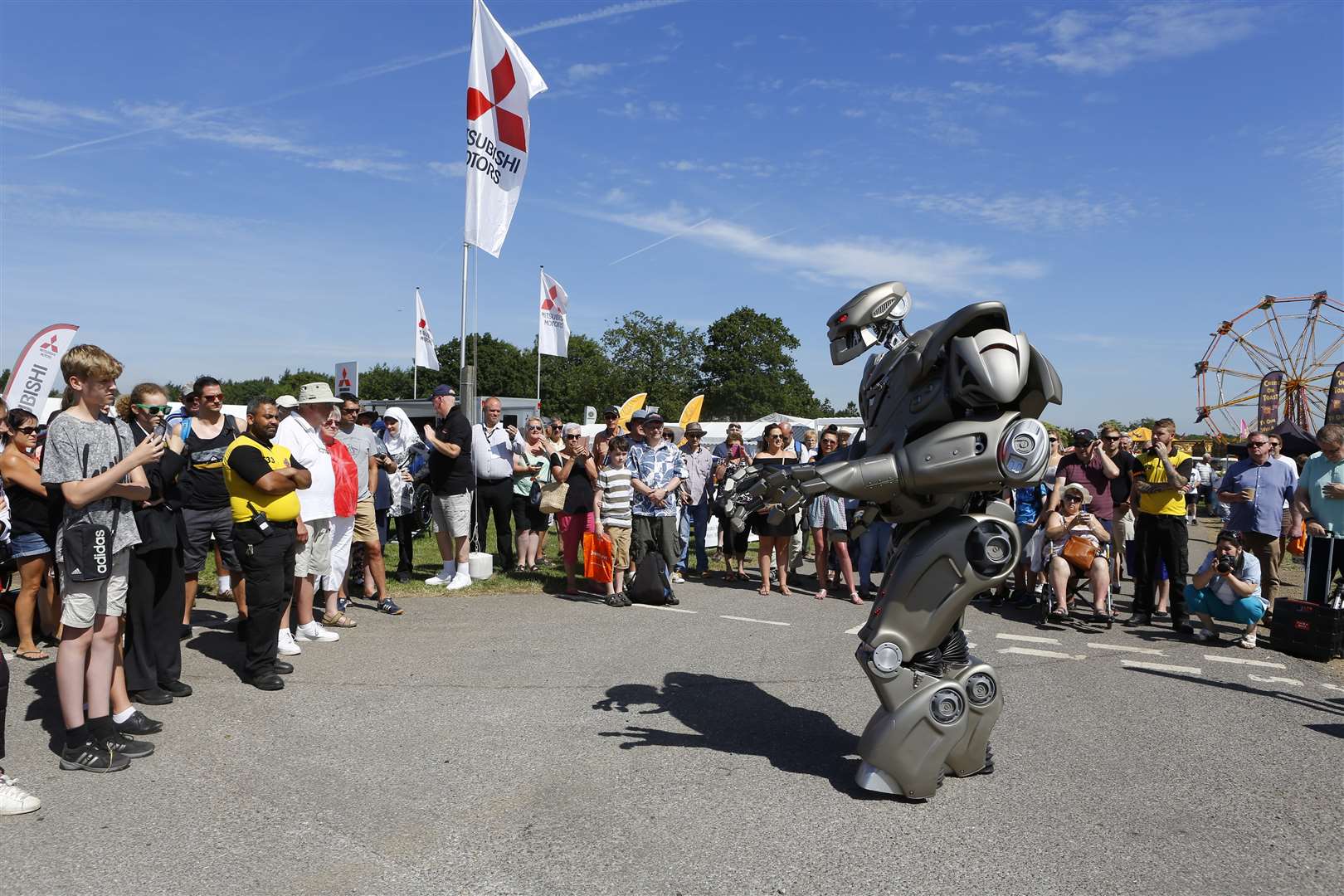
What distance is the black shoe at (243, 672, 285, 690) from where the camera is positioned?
562cm

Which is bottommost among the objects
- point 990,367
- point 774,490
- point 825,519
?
point 825,519

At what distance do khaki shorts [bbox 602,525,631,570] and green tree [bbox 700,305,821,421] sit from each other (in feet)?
155

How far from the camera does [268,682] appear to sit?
5.62 m

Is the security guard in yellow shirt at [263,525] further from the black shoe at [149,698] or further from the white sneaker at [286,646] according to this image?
the white sneaker at [286,646]

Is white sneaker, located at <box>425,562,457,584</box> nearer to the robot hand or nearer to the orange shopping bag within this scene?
the orange shopping bag

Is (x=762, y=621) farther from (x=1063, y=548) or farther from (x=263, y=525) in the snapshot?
(x=263, y=525)

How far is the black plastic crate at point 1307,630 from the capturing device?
6930 millimetres

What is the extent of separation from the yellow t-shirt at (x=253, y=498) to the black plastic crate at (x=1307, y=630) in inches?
322

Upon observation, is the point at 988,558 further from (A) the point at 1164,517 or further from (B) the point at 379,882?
(A) the point at 1164,517

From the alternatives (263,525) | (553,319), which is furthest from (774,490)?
(553,319)

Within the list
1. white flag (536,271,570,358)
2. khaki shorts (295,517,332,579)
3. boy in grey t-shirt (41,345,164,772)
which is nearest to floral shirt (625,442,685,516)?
khaki shorts (295,517,332,579)

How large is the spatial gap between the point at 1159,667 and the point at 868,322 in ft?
13.9

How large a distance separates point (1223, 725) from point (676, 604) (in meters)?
4.96

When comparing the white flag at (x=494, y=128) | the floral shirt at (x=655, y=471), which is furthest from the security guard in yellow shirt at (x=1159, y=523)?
the white flag at (x=494, y=128)
